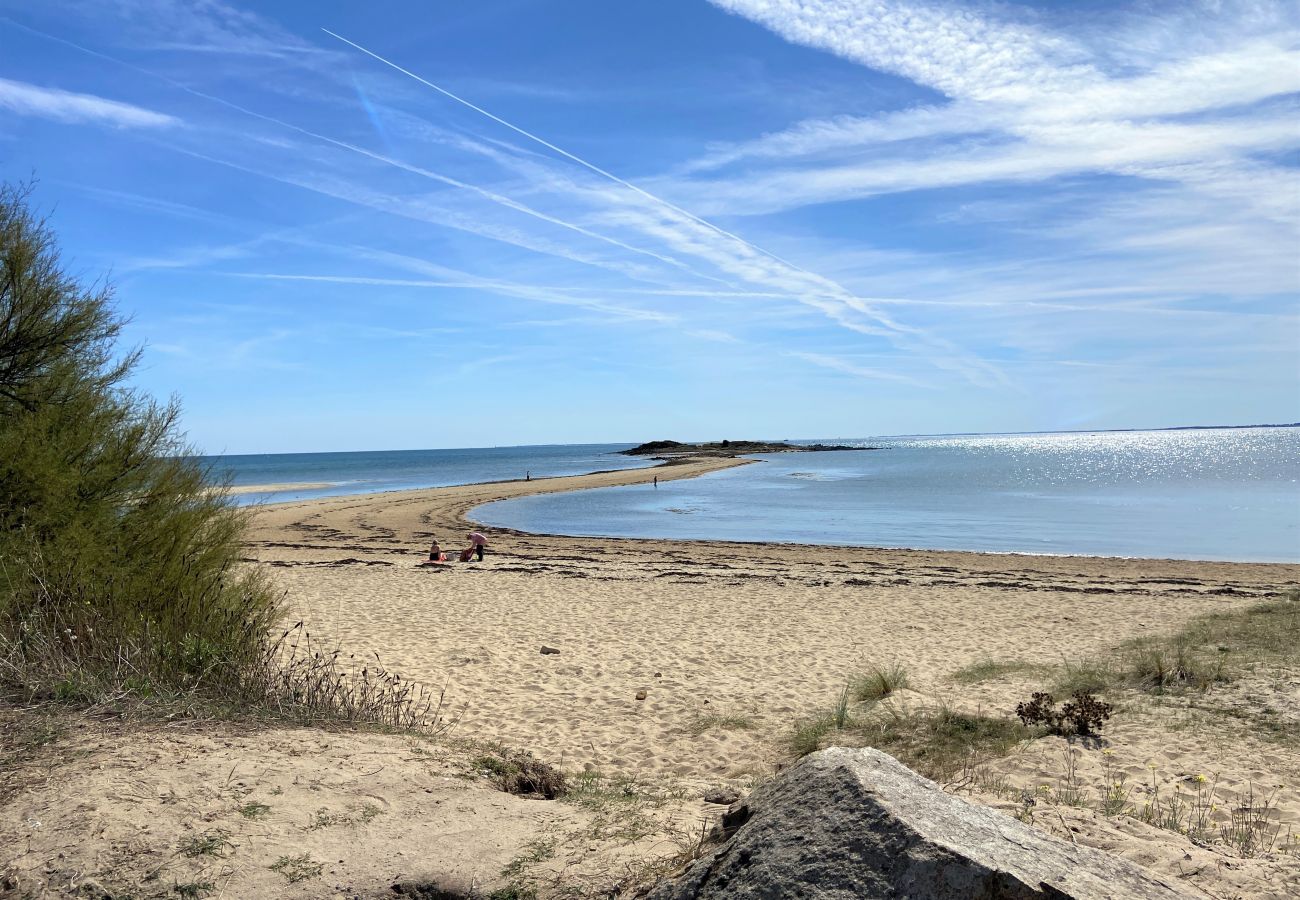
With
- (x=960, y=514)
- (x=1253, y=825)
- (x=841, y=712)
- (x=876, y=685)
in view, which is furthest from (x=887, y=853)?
(x=960, y=514)

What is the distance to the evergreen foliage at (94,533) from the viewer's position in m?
6.02

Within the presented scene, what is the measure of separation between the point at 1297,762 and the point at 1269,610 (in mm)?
7304

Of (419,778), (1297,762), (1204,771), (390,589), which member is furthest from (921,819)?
(390,589)

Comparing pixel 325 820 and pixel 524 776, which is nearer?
pixel 325 820

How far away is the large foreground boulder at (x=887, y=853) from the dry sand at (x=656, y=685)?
0.96m

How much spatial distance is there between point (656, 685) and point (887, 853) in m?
7.04

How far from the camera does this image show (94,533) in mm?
7656

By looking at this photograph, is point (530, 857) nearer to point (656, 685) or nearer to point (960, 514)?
A: point (656, 685)

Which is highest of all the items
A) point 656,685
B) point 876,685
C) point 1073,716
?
point 1073,716

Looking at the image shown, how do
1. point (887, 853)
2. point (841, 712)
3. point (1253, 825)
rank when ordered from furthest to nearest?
point (841, 712), point (1253, 825), point (887, 853)

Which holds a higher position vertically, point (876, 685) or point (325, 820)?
point (325, 820)

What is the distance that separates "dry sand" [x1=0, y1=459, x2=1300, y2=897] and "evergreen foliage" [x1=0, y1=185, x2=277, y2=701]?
1.27 metres

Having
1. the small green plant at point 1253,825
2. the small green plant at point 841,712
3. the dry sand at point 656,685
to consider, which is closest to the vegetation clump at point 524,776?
the dry sand at point 656,685

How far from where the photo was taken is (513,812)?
14.8ft
